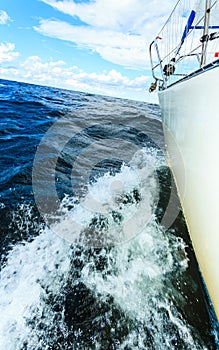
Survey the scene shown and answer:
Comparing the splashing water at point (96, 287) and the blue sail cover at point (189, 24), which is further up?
the blue sail cover at point (189, 24)

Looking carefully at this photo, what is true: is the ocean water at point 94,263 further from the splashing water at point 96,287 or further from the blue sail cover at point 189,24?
the blue sail cover at point 189,24

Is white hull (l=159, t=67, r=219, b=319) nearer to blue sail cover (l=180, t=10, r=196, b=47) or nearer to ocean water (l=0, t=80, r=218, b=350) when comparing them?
ocean water (l=0, t=80, r=218, b=350)

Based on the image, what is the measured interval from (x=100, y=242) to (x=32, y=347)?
98 centimetres

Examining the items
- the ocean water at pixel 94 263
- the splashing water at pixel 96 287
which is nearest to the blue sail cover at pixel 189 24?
the ocean water at pixel 94 263

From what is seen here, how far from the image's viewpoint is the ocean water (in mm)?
1374

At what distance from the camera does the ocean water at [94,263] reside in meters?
1.37

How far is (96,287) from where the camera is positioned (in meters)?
1.63

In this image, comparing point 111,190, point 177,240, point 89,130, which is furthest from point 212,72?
point 89,130

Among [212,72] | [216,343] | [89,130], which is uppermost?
[212,72]

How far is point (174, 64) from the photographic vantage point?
3.55m

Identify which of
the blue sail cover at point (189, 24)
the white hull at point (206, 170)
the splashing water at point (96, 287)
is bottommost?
the splashing water at point (96, 287)

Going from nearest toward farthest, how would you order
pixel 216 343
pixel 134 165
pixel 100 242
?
pixel 216 343 → pixel 100 242 → pixel 134 165

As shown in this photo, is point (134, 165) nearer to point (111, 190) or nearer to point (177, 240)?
point (111, 190)

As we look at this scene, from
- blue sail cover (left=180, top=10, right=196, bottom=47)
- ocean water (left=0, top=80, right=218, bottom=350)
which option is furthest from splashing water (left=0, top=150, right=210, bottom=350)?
blue sail cover (left=180, top=10, right=196, bottom=47)
